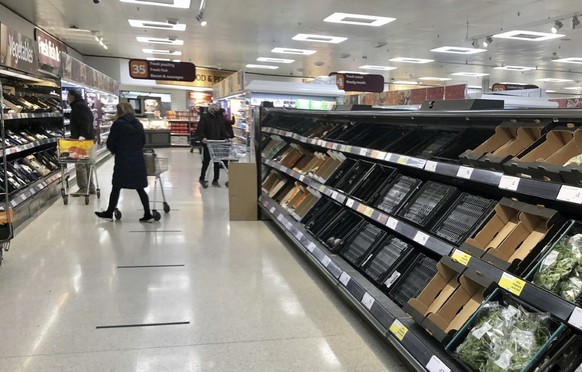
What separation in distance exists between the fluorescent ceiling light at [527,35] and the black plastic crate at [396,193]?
9.44 meters

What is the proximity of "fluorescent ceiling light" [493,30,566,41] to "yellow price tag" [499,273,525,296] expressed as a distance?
10.7 metres

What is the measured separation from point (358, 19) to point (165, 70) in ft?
21.5

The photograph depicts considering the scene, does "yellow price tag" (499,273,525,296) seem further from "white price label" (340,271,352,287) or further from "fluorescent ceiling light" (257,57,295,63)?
"fluorescent ceiling light" (257,57,295,63)

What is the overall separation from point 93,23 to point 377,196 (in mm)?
10724

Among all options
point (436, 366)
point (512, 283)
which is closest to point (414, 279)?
point (436, 366)

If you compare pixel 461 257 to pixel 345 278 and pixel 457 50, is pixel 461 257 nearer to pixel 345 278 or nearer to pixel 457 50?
pixel 345 278

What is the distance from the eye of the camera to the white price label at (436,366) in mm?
1944

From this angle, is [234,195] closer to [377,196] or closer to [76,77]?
[377,196]

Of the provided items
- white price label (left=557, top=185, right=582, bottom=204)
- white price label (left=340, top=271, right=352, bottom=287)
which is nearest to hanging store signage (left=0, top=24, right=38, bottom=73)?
white price label (left=340, top=271, right=352, bottom=287)

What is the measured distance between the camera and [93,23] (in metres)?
11.3

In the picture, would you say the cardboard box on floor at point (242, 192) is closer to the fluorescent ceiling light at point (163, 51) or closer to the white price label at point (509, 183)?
the white price label at point (509, 183)

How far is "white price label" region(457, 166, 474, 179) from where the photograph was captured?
2213mm

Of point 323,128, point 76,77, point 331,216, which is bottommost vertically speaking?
point 331,216

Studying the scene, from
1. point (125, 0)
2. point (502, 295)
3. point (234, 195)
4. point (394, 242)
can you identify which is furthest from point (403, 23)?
point (502, 295)
